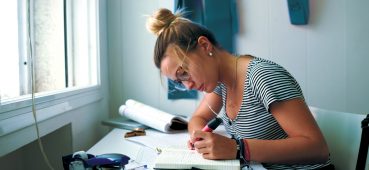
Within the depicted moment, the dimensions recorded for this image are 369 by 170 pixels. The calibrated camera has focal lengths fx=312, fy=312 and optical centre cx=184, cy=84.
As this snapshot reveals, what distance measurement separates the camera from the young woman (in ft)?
2.57

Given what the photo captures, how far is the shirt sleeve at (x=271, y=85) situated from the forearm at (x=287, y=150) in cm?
10

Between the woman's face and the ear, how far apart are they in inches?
0.6

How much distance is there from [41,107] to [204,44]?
529 millimetres

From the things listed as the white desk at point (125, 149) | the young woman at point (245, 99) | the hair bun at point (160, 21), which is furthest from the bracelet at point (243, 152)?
the hair bun at point (160, 21)

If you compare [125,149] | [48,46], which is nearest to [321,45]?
[125,149]

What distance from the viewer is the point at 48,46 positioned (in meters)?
1.27

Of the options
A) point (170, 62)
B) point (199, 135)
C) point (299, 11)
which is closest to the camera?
point (199, 135)

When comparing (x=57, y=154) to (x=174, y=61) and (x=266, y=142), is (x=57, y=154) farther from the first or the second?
(x=266, y=142)

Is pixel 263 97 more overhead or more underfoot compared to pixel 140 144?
more overhead

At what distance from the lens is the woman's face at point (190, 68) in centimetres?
93

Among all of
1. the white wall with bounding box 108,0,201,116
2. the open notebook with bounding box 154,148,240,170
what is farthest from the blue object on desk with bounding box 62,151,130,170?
the white wall with bounding box 108,0,201,116

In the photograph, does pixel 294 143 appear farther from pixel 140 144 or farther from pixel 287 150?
pixel 140 144

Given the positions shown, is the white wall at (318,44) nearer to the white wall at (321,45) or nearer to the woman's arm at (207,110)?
the white wall at (321,45)

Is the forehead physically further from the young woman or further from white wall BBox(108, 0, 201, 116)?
white wall BBox(108, 0, 201, 116)
